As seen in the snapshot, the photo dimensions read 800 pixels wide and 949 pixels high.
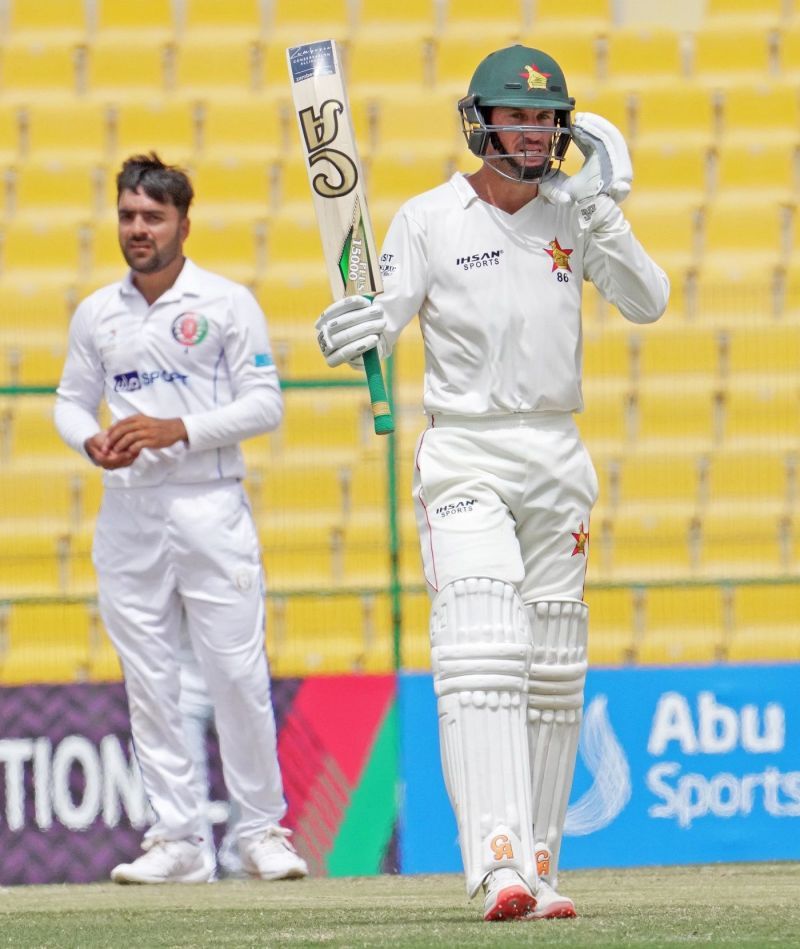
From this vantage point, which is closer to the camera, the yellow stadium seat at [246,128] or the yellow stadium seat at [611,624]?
the yellow stadium seat at [611,624]

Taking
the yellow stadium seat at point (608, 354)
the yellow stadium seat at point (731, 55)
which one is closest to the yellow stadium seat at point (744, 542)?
the yellow stadium seat at point (608, 354)

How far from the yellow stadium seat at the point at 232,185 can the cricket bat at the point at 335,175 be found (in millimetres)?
6389

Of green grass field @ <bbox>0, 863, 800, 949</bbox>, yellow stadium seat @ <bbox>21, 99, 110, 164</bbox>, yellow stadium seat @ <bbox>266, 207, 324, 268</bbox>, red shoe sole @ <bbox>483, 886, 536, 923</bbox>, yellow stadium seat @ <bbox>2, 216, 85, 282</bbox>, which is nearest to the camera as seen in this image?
green grass field @ <bbox>0, 863, 800, 949</bbox>

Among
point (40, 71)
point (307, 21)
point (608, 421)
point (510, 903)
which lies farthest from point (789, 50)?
point (510, 903)

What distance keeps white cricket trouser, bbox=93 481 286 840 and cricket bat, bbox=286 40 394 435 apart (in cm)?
161

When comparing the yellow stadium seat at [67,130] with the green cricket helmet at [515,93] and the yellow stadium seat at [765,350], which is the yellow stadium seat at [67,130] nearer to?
the yellow stadium seat at [765,350]

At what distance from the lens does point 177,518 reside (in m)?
5.74

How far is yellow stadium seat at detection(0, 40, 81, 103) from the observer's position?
37.5 ft

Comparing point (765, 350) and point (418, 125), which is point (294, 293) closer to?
point (418, 125)

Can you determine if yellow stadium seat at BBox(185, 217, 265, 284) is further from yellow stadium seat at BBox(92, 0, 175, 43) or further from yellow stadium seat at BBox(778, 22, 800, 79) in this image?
yellow stadium seat at BBox(778, 22, 800, 79)

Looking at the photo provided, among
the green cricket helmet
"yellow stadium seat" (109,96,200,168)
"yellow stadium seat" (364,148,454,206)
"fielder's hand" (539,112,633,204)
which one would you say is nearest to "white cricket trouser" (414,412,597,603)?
"fielder's hand" (539,112,633,204)

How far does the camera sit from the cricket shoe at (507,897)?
3.81 m

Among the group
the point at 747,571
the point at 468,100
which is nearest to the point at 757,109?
the point at 747,571

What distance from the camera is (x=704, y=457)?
27.7 feet
